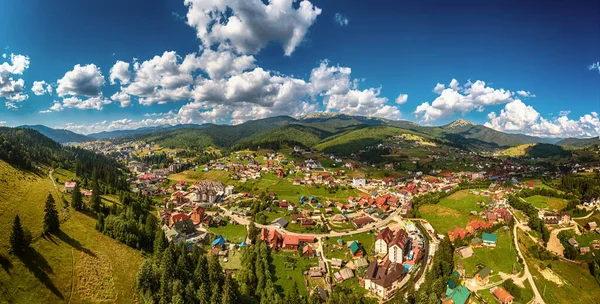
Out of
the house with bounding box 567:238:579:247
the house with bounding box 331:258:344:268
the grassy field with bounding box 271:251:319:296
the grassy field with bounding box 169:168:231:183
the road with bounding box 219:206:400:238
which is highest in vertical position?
the grassy field with bounding box 169:168:231:183

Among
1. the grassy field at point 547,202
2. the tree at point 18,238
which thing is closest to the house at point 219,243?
the tree at point 18,238

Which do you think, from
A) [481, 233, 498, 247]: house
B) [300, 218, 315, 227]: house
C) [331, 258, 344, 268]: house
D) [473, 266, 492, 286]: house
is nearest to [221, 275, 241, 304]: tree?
[331, 258, 344, 268]: house

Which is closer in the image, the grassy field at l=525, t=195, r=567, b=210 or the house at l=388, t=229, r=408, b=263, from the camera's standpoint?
the house at l=388, t=229, r=408, b=263

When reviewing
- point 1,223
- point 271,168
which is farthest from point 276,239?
point 271,168

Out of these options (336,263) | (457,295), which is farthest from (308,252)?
(457,295)

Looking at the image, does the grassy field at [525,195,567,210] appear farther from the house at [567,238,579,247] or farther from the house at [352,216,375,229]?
the house at [352,216,375,229]

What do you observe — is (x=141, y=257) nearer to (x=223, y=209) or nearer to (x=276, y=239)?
(x=276, y=239)

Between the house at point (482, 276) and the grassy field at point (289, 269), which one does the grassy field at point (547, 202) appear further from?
the grassy field at point (289, 269)
